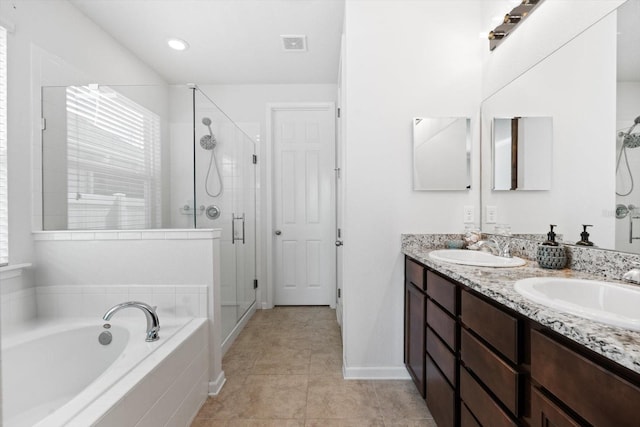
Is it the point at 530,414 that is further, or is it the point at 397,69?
the point at 397,69

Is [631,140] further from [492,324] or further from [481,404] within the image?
[481,404]

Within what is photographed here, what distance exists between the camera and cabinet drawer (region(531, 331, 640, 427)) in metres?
0.51

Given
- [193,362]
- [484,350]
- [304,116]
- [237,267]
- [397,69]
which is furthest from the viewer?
[304,116]

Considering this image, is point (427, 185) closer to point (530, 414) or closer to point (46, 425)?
point (530, 414)

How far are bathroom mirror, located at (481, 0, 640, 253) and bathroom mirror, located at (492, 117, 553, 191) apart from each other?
0.13ft

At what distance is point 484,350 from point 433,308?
44 cm

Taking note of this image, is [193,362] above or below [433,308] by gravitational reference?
below

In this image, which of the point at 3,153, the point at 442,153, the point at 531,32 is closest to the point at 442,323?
the point at 442,153

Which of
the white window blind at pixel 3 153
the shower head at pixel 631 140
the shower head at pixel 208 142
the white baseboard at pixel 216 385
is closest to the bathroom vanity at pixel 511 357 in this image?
the shower head at pixel 631 140

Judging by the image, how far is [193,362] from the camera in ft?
5.06

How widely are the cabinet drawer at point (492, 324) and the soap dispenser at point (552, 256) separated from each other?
431 mm

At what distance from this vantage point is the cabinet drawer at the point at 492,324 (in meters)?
0.81

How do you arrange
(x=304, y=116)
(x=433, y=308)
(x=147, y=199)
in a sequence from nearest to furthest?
(x=433, y=308), (x=147, y=199), (x=304, y=116)

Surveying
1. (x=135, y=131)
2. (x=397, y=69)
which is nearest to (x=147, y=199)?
(x=135, y=131)
